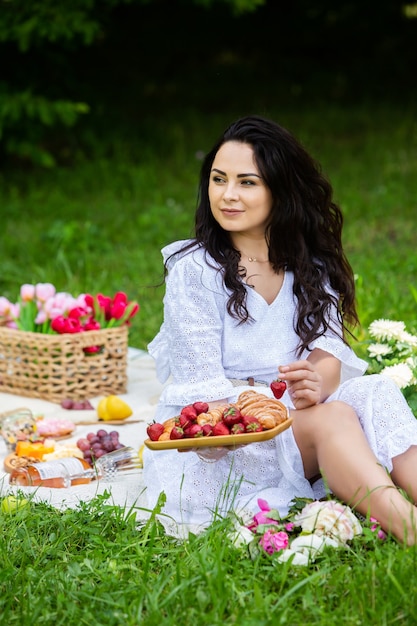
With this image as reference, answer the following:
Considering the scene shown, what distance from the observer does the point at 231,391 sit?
319 cm

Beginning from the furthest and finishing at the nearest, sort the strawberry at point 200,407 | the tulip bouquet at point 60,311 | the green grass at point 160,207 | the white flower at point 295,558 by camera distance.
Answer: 1. the green grass at point 160,207
2. the tulip bouquet at point 60,311
3. the strawberry at point 200,407
4. the white flower at point 295,558

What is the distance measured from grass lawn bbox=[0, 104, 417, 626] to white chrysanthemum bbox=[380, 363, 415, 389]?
948mm

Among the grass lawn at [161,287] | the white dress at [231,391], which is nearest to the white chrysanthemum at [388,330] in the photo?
the white dress at [231,391]

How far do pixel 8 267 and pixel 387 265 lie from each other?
8.45 ft

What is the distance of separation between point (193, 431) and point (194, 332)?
456 mm

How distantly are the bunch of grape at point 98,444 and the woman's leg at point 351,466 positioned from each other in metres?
1.02

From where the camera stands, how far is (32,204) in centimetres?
853

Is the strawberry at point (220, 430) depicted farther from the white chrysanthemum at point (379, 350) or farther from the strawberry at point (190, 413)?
the white chrysanthemum at point (379, 350)

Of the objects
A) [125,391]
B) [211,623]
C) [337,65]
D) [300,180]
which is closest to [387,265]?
[125,391]

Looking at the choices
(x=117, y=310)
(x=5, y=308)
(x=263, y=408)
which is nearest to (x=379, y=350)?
(x=263, y=408)

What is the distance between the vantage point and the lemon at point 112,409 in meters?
4.35

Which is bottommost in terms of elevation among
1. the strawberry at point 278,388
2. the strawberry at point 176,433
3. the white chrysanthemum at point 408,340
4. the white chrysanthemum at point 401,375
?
the strawberry at point 176,433

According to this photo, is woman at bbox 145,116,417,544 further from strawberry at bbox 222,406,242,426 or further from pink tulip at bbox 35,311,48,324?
pink tulip at bbox 35,311,48,324

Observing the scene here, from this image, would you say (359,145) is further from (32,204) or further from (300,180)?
(300,180)
